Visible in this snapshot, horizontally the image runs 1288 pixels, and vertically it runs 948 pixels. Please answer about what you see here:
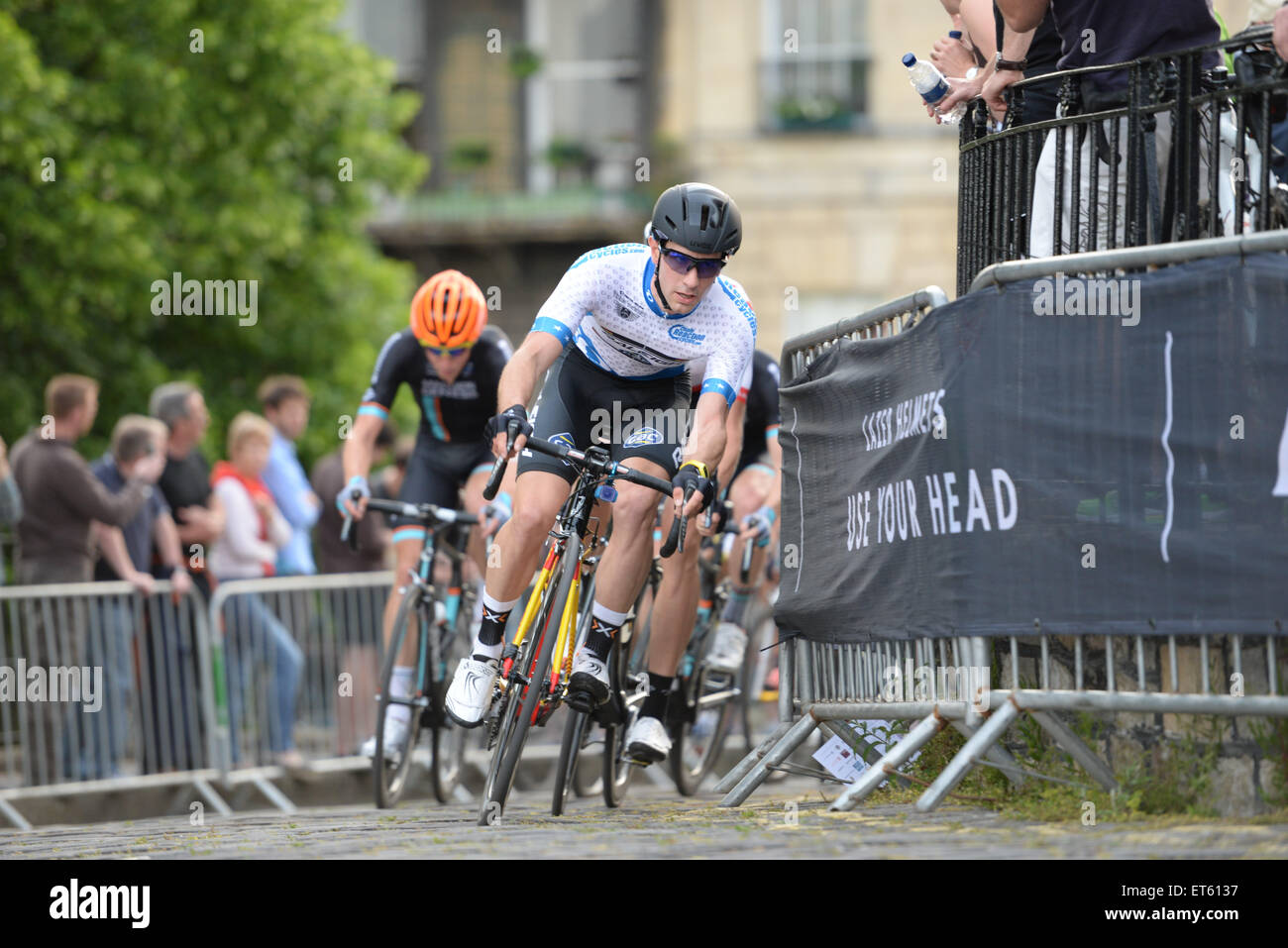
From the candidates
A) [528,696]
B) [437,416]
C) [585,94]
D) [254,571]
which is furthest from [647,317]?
[585,94]

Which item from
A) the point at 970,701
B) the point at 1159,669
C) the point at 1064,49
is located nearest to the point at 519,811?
the point at 970,701

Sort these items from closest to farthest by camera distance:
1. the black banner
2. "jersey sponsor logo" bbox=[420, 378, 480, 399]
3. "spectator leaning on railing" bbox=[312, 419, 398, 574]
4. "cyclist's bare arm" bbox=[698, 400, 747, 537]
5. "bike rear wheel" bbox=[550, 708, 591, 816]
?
the black banner, "bike rear wheel" bbox=[550, 708, 591, 816], "cyclist's bare arm" bbox=[698, 400, 747, 537], "jersey sponsor logo" bbox=[420, 378, 480, 399], "spectator leaning on railing" bbox=[312, 419, 398, 574]

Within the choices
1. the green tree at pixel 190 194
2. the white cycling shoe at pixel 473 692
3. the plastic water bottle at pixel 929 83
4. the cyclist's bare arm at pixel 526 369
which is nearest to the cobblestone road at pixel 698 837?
the white cycling shoe at pixel 473 692

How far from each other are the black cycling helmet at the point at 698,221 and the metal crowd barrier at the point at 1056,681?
0.66 m

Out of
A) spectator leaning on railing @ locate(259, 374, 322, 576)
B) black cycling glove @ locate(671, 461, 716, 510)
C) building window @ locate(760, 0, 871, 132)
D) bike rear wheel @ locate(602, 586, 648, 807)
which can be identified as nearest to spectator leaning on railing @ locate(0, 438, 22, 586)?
spectator leaning on railing @ locate(259, 374, 322, 576)

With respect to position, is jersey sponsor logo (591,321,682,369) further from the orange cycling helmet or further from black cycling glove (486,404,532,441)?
the orange cycling helmet

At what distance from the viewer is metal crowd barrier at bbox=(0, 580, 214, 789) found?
1136 cm

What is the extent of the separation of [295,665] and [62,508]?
1739 mm

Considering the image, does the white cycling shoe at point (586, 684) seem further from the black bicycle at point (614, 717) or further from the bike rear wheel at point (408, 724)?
the bike rear wheel at point (408, 724)

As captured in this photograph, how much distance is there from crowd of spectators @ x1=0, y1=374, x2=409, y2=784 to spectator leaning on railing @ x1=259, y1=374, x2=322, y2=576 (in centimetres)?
64

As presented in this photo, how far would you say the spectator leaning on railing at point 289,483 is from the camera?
1380 centimetres

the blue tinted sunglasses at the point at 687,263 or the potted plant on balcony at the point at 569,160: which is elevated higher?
the potted plant on balcony at the point at 569,160

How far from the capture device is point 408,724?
32.1ft
